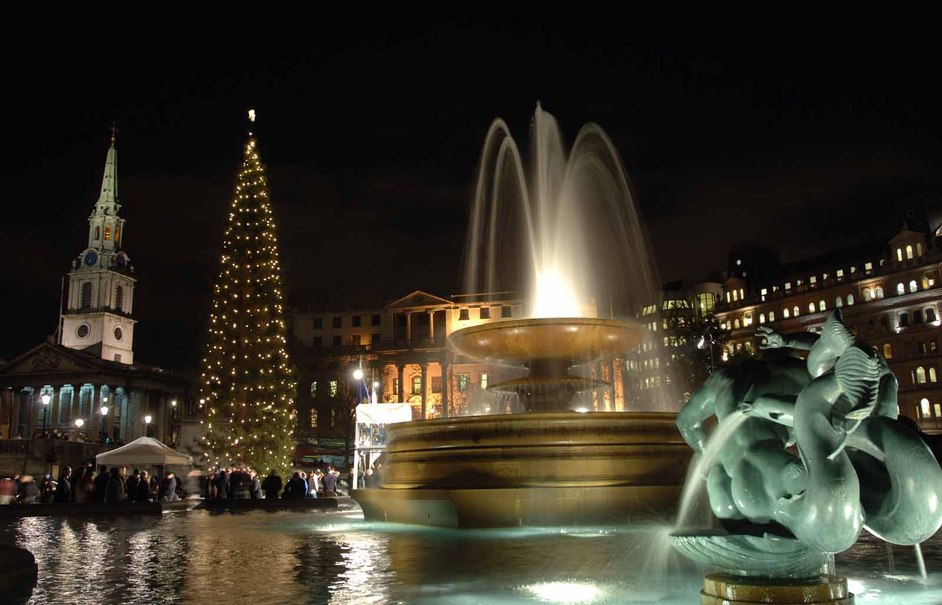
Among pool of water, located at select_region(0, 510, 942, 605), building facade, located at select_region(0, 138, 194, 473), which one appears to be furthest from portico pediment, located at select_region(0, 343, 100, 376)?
pool of water, located at select_region(0, 510, 942, 605)

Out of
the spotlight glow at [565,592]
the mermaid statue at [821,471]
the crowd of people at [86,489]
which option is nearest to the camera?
the mermaid statue at [821,471]

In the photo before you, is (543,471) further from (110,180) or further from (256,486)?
(110,180)

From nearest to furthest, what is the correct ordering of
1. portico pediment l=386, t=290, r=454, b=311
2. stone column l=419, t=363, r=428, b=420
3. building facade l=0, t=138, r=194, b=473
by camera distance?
stone column l=419, t=363, r=428, b=420 → building facade l=0, t=138, r=194, b=473 → portico pediment l=386, t=290, r=454, b=311

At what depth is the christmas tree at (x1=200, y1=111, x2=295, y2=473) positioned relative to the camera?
3506cm

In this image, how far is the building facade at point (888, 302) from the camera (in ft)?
217

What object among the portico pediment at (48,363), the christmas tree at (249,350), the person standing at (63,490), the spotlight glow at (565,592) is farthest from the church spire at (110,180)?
the spotlight glow at (565,592)

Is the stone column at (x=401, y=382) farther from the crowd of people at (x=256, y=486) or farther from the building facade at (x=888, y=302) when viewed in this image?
the crowd of people at (x=256, y=486)

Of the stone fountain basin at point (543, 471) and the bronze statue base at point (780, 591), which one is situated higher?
the stone fountain basin at point (543, 471)

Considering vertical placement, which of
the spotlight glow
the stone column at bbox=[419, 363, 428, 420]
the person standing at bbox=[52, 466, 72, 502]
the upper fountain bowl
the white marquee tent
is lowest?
the spotlight glow

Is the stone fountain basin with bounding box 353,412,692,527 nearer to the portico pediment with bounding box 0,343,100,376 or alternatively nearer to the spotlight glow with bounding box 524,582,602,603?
the spotlight glow with bounding box 524,582,602,603

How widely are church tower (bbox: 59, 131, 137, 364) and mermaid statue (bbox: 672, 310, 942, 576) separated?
114638 mm

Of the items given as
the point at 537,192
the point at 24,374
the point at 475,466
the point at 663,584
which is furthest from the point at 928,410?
the point at 24,374

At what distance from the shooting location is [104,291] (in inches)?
4368

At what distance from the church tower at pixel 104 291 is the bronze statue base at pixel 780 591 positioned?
114892 millimetres
